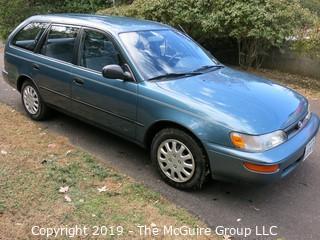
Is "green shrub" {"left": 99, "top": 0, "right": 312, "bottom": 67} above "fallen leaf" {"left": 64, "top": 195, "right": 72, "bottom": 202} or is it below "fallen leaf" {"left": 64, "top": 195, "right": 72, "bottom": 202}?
above

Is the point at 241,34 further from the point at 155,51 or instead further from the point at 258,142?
the point at 258,142

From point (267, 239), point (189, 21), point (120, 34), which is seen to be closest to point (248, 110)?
point (267, 239)

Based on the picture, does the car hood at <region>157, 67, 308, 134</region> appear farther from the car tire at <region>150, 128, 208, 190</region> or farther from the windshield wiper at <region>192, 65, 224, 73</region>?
the car tire at <region>150, 128, 208, 190</region>

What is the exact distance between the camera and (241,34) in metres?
8.41

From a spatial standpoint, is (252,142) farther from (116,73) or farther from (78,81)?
(78,81)

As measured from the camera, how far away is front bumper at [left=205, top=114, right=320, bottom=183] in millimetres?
3465

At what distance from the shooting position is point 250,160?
3.44 meters

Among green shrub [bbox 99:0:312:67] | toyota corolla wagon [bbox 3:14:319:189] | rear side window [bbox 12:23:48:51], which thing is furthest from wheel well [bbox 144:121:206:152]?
green shrub [bbox 99:0:312:67]

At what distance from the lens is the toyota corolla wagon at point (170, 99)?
3580 mm

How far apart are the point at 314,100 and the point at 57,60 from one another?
186 inches

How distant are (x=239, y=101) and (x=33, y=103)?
10.6 feet

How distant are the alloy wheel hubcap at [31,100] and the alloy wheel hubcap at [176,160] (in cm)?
246

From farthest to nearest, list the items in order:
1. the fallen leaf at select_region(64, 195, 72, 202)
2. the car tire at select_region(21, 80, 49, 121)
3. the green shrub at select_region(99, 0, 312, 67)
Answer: the green shrub at select_region(99, 0, 312, 67) → the car tire at select_region(21, 80, 49, 121) → the fallen leaf at select_region(64, 195, 72, 202)

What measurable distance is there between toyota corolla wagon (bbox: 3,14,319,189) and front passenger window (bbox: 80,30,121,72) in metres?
0.01
